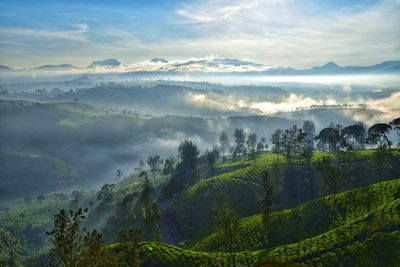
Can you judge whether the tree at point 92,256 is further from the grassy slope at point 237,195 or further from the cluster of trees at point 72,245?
the grassy slope at point 237,195

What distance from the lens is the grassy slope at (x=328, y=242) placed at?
89.5 metres

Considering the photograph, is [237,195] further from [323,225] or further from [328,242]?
[328,242]

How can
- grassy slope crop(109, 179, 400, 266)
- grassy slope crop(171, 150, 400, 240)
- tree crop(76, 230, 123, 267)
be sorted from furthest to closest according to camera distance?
grassy slope crop(171, 150, 400, 240)
grassy slope crop(109, 179, 400, 266)
tree crop(76, 230, 123, 267)

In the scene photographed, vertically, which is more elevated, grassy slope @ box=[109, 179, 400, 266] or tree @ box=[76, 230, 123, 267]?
tree @ box=[76, 230, 123, 267]

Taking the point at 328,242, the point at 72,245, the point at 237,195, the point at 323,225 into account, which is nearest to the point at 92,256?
the point at 72,245

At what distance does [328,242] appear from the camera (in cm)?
9825

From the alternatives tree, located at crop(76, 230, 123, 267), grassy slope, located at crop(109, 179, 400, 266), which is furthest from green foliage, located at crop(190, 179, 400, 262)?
tree, located at crop(76, 230, 123, 267)

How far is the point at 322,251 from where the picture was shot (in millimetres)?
94500

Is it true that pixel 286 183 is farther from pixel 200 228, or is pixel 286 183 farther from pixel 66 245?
pixel 66 245

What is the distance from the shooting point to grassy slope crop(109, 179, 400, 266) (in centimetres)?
8950

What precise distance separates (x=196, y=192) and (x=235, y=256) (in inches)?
3678

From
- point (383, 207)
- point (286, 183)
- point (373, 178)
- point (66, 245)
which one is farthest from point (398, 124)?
point (66, 245)

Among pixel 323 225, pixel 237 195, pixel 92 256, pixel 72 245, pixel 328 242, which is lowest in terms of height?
pixel 237 195

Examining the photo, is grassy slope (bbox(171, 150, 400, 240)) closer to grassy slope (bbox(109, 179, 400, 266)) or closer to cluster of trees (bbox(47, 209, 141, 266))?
grassy slope (bbox(109, 179, 400, 266))
